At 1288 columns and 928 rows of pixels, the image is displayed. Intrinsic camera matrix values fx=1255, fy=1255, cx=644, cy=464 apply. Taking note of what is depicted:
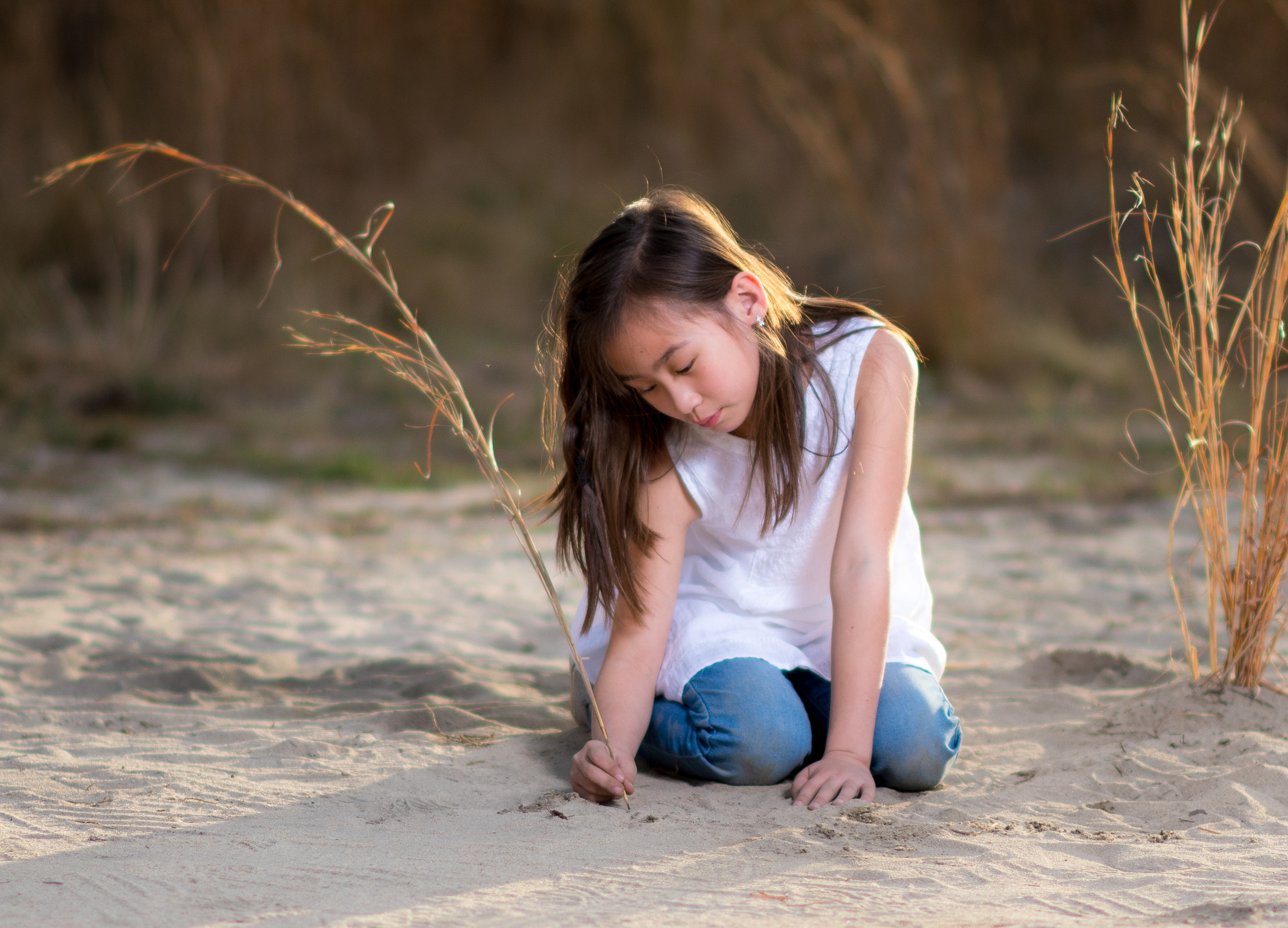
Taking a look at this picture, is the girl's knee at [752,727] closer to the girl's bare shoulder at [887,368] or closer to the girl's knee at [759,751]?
the girl's knee at [759,751]

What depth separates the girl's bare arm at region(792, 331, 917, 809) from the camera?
5.90 ft

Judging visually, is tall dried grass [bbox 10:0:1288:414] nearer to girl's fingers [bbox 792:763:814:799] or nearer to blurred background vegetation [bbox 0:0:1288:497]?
blurred background vegetation [bbox 0:0:1288:497]

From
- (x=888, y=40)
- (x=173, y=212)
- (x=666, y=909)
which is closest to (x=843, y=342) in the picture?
(x=666, y=909)

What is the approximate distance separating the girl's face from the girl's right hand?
1.64 feet

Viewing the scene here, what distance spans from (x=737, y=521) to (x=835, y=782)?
45cm

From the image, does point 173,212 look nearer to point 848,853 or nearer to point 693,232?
point 693,232

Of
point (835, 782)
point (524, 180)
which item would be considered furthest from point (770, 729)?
point (524, 180)

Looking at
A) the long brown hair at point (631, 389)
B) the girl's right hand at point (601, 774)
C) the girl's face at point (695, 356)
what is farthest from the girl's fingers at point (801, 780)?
the girl's face at point (695, 356)

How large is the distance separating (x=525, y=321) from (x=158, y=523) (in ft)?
12.5

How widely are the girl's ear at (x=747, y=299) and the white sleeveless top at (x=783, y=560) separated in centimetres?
19

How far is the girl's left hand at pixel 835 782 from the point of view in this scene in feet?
5.81

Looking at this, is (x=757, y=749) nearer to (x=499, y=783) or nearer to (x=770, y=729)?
(x=770, y=729)

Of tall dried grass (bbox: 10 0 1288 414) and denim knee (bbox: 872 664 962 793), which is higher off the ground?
tall dried grass (bbox: 10 0 1288 414)

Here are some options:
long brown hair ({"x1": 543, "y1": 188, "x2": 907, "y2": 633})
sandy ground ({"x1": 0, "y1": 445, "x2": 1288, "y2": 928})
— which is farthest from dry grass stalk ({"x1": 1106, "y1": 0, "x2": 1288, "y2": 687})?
long brown hair ({"x1": 543, "y1": 188, "x2": 907, "y2": 633})
